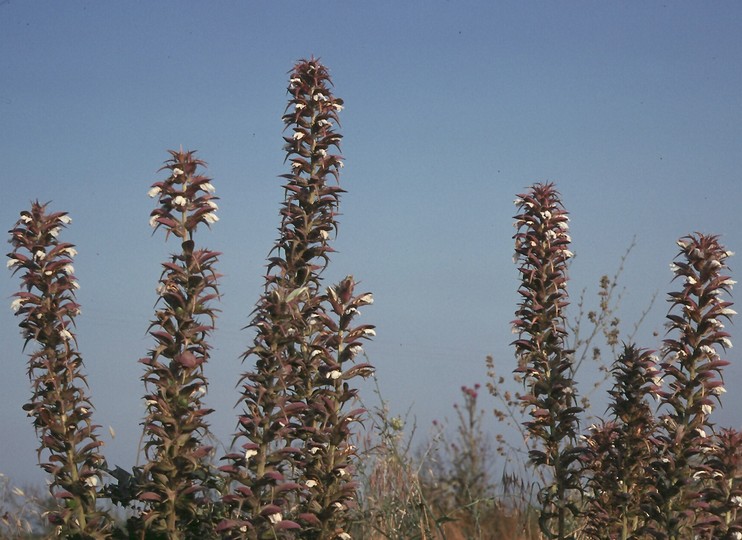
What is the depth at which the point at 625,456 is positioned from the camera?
5973 millimetres

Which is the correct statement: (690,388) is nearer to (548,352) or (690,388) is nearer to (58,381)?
(548,352)

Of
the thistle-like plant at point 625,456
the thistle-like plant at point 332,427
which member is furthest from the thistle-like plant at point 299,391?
the thistle-like plant at point 625,456

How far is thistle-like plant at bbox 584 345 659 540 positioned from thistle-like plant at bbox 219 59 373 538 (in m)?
1.79

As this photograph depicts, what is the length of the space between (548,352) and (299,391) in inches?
69.6

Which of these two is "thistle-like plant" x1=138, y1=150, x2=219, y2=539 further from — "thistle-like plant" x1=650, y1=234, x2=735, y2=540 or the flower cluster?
"thistle-like plant" x1=650, y1=234, x2=735, y2=540

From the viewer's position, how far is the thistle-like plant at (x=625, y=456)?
5.91 metres

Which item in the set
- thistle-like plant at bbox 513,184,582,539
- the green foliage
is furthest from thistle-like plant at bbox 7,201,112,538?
thistle-like plant at bbox 513,184,582,539

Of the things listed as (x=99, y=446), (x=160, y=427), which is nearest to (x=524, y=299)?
(x=160, y=427)

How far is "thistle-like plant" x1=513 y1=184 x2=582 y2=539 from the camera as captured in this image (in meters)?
5.96

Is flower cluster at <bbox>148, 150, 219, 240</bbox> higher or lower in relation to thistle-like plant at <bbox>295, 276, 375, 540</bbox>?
higher

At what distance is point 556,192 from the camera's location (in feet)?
21.1

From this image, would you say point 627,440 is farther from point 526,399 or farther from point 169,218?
point 169,218

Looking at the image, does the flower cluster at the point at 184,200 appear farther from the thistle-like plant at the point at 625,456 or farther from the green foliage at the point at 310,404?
the thistle-like plant at the point at 625,456

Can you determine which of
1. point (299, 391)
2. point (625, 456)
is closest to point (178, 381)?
point (299, 391)
